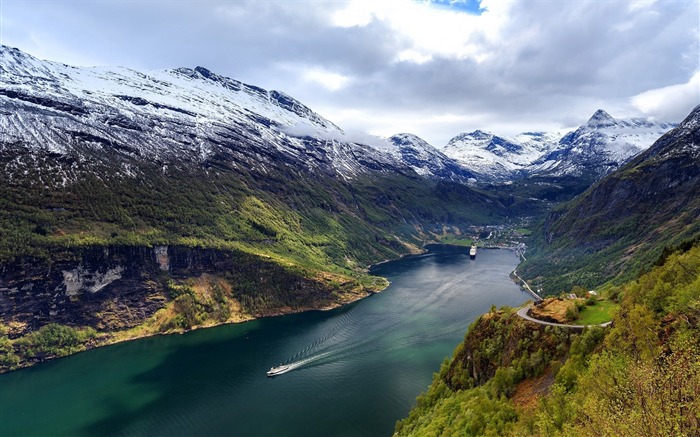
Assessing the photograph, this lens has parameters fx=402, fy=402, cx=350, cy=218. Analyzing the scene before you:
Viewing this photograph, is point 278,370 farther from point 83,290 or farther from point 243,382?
point 83,290

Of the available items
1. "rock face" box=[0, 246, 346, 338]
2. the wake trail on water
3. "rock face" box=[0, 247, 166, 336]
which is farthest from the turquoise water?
"rock face" box=[0, 247, 166, 336]

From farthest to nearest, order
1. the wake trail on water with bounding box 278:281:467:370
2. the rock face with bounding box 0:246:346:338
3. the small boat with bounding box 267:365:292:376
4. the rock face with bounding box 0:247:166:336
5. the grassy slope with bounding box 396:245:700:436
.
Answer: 1. the rock face with bounding box 0:246:346:338
2. the rock face with bounding box 0:247:166:336
3. the wake trail on water with bounding box 278:281:467:370
4. the small boat with bounding box 267:365:292:376
5. the grassy slope with bounding box 396:245:700:436

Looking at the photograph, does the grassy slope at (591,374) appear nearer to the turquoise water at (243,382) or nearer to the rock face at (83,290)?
the turquoise water at (243,382)

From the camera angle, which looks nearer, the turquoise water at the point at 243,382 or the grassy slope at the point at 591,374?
the grassy slope at the point at 591,374

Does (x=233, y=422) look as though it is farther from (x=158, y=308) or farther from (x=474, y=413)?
(x=158, y=308)

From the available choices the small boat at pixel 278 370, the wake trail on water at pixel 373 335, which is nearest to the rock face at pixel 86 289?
the wake trail on water at pixel 373 335

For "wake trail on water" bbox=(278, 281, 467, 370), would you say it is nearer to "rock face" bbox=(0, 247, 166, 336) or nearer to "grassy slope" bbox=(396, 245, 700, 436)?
"grassy slope" bbox=(396, 245, 700, 436)

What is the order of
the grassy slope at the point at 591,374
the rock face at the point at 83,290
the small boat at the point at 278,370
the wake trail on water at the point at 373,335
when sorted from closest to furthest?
the grassy slope at the point at 591,374 < the small boat at the point at 278,370 < the wake trail on water at the point at 373,335 < the rock face at the point at 83,290
